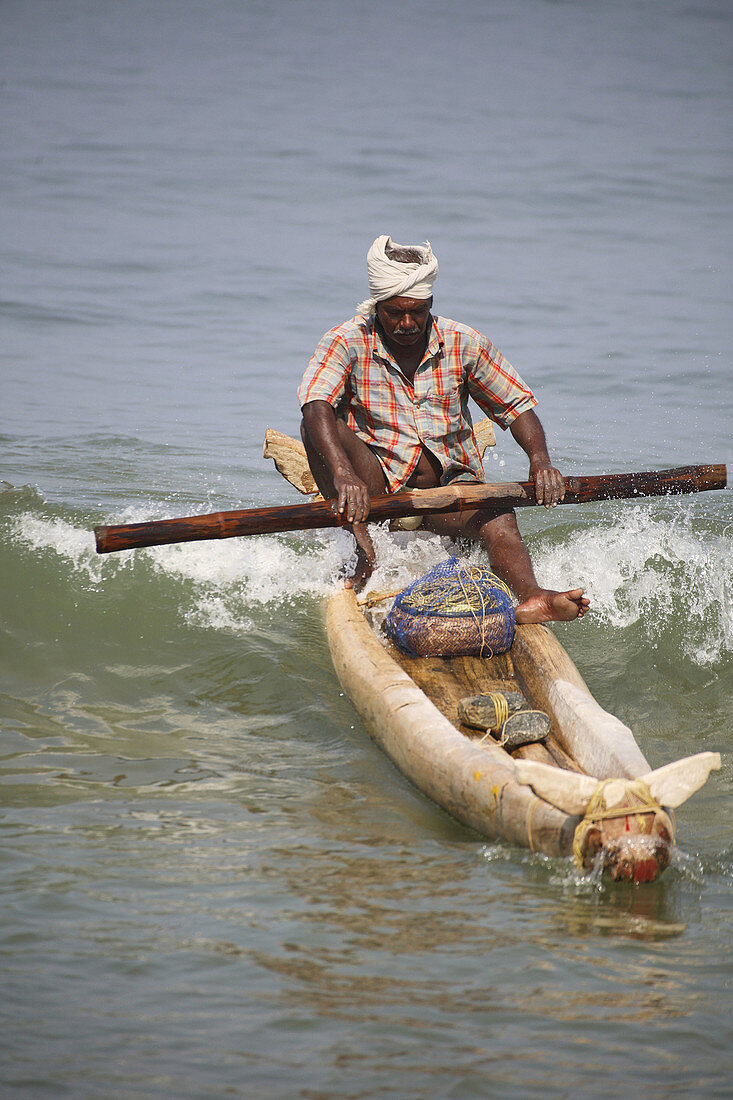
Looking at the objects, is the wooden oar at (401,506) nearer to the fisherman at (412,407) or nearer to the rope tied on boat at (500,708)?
the fisherman at (412,407)

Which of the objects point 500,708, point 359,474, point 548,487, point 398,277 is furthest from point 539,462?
point 500,708

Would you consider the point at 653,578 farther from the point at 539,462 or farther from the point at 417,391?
the point at 417,391

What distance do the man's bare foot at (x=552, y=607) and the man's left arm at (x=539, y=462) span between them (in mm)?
348

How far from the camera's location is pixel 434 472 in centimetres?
478

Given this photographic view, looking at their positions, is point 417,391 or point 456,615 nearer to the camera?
point 456,615

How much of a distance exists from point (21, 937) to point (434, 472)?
9.04 ft

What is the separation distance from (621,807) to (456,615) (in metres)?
1.38

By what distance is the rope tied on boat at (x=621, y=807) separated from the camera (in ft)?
8.75

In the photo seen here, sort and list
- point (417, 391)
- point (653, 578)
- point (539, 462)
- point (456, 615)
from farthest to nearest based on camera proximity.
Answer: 1. point (653, 578)
2. point (417, 391)
3. point (539, 462)
4. point (456, 615)

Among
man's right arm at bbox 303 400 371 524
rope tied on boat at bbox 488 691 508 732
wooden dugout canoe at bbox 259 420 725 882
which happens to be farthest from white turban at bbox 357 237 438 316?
rope tied on boat at bbox 488 691 508 732

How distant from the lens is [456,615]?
13.0ft

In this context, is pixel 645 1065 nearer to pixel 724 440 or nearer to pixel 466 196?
pixel 724 440

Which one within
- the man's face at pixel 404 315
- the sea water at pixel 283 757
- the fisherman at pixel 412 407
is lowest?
the sea water at pixel 283 757

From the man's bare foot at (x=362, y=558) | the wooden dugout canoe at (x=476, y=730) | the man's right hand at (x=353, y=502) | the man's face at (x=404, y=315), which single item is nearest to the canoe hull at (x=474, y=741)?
the wooden dugout canoe at (x=476, y=730)
